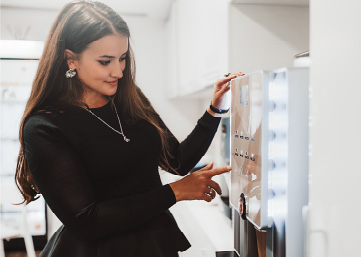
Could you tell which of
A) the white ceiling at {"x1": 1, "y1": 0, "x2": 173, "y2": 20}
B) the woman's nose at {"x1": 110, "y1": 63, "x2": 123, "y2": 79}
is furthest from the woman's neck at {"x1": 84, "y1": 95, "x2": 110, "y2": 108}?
the white ceiling at {"x1": 1, "y1": 0, "x2": 173, "y2": 20}

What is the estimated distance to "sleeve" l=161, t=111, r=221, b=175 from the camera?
111 centimetres

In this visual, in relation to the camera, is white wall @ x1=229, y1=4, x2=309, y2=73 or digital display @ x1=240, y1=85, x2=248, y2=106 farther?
white wall @ x1=229, y1=4, x2=309, y2=73

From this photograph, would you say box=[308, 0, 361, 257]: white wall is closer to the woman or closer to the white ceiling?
the woman

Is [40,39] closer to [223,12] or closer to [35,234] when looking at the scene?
[35,234]

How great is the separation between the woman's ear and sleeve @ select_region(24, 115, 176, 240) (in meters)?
0.17

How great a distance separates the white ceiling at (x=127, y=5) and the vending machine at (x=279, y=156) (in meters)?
2.45

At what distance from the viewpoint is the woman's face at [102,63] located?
0.93 m

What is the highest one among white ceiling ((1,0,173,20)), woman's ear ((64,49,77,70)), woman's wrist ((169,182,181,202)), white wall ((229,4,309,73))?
white ceiling ((1,0,173,20))

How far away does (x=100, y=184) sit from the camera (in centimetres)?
94

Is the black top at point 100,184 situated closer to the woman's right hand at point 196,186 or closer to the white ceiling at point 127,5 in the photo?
the woman's right hand at point 196,186

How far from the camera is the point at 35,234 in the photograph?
11.0 feet

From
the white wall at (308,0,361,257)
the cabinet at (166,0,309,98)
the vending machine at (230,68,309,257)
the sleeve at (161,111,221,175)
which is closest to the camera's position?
the white wall at (308,0,361,257)

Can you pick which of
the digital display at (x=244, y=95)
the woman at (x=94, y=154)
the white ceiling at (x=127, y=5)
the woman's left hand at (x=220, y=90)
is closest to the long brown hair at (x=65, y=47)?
the woman at (x=94, y=154)

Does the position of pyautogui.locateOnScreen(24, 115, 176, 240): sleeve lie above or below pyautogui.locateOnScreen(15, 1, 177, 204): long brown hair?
below
